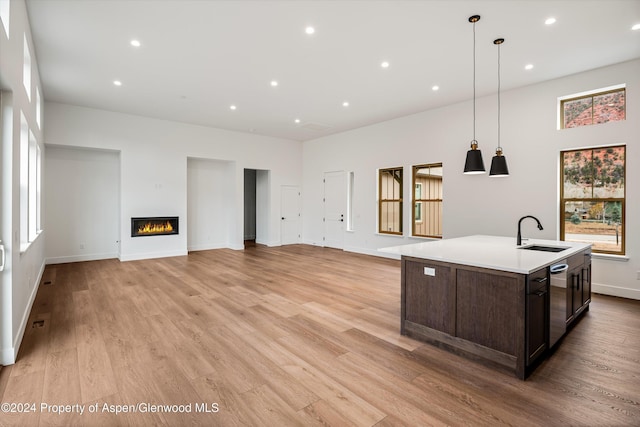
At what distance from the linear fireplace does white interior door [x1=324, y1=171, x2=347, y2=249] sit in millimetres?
4255

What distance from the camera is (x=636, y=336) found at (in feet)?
10.6

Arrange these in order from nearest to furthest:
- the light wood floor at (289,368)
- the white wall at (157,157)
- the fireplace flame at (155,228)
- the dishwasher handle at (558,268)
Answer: the light wood floor at (289,368) < the dishwasher handle at (558,268) < the white wall at (157,157) < the fireplace flame at (155,228)

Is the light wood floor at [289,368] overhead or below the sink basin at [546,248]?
below

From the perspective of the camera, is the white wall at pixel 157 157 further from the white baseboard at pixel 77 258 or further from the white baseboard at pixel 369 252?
the white baseboard at pixel 369 252

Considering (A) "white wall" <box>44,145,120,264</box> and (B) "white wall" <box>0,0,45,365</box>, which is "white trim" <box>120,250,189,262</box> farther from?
(B) "white wall" <box>0,0,45,365</box>

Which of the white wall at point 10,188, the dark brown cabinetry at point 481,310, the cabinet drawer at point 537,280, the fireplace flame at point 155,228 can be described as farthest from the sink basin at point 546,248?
the fireplace flame at point 155,228

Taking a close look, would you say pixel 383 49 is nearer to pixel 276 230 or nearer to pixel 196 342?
pixel 196 342

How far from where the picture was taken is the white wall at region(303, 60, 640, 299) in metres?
4.54

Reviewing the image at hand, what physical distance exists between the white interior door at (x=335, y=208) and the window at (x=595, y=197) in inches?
202

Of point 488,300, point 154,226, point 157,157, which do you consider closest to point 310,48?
point 488,300

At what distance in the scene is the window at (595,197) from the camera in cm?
467

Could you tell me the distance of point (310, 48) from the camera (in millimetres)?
4199

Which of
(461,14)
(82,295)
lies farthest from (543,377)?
(82,295)

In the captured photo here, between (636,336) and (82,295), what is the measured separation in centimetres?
696
